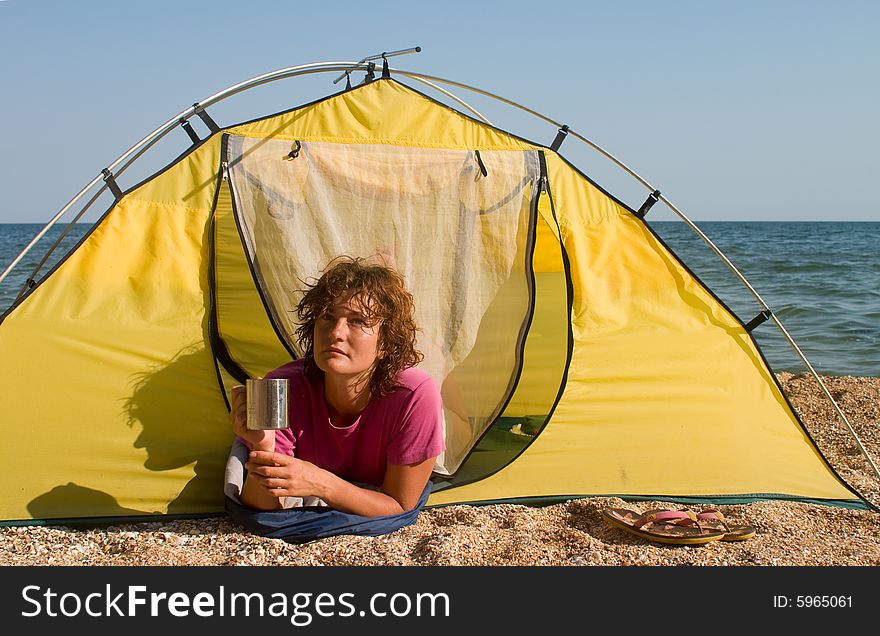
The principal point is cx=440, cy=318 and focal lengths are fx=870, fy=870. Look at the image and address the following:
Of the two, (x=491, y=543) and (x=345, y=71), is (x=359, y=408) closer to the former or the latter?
(x=491, y=543)

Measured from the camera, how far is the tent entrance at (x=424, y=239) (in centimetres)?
335

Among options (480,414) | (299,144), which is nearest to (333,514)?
(480,414)

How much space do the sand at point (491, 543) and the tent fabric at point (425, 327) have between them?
0.40ft

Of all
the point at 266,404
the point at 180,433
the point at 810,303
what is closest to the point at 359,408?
the point at 266,404

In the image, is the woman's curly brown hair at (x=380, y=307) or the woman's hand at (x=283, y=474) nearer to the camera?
the woman's hand at (x=283, y=474)

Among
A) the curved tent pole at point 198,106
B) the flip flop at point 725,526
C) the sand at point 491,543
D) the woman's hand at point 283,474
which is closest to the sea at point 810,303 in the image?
the curved tent pole at point 198,106

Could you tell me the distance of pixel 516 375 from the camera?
11.1 feet

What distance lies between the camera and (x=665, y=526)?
2.92 metres

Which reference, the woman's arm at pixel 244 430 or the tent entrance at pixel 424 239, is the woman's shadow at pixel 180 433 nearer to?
the tent entrance at pixel 424 239

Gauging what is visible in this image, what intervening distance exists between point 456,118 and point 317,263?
2.73 ft

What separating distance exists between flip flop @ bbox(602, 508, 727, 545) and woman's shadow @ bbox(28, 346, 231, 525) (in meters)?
1.43

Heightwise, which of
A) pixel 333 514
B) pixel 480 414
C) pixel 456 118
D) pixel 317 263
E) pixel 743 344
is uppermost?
pixel 456 118

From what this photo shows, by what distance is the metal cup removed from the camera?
2365 mm
